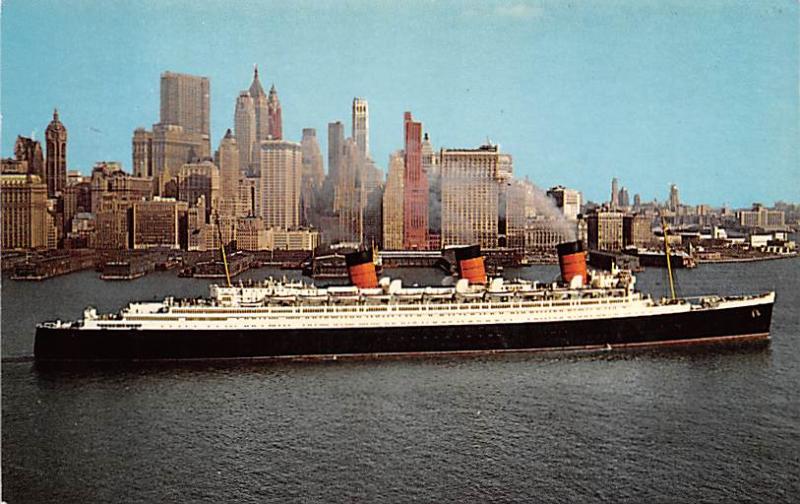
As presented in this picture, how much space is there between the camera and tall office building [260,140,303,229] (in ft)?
68.2

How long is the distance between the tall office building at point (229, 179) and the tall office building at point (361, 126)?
16.9 ft

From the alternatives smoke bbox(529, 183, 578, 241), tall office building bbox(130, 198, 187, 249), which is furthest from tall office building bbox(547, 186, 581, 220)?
tall office building bbox(130, 198, 187, 249)

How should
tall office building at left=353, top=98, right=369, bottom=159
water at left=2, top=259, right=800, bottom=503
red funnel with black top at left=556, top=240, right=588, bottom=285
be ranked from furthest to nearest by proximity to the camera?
tall office building at left=353, top=98, right=369, bottom=159 < red funnel with black top at left=556, top=240, right=588, bottom=285 < water at left=2, top=259, right=800, bottom=503

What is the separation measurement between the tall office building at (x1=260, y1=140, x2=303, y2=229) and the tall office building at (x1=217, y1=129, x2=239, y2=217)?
0.78 m

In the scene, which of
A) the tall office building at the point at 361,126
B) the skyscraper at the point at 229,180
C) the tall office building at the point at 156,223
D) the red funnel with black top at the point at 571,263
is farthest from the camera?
the tall office building at the point at 156,223

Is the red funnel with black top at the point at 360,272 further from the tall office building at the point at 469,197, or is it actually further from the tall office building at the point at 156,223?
the tall office building at the point at 156,223

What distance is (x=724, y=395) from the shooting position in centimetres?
769

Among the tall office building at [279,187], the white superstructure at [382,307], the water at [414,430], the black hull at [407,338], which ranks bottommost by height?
the water at [414,430]

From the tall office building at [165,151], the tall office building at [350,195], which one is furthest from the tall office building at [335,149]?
the tall office building at [165,151]

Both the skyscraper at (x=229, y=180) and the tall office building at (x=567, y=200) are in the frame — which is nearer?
the tall office building at (x=567, y=200)

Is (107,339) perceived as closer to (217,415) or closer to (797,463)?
(217,415)

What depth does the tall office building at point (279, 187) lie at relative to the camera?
68.2 ft

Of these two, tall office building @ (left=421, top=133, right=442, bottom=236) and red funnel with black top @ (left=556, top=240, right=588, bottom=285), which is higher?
tall office building @ (left=421, top=133, right=442, bottom=236)

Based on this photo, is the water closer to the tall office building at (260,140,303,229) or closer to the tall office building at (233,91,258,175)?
the tall office building at (233,91,258,175)
